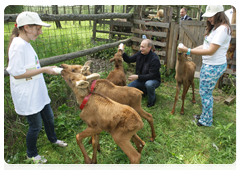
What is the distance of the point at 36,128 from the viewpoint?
293 cm

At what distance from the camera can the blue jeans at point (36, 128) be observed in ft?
9.47

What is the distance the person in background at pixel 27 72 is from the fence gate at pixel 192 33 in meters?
5.63

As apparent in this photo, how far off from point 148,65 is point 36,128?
3349 millimetres

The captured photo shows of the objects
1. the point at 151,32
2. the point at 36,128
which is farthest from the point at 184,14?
the point at 36,128

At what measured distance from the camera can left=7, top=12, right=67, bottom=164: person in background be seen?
2459 millimetres

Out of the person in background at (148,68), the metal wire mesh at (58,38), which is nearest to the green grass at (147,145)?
the person in background at (148,68)

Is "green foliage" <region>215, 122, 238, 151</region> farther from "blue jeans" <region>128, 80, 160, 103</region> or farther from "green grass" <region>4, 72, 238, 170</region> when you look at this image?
"blue jeans" <region>128, 80, 160, 103</region>

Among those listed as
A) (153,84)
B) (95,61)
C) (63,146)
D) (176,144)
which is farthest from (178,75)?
(95,61)

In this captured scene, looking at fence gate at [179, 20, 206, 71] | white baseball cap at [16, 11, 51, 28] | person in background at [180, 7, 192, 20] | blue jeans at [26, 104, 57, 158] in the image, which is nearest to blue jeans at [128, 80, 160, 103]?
blue jeans at [26, 104, 57, 158]

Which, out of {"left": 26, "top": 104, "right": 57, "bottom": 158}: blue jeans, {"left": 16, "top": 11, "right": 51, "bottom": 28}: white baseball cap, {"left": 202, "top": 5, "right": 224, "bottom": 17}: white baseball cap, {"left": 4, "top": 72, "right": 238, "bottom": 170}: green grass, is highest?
{"left": 202, "top": 5, "right": 224, "bottom": 17}: white baseball cap

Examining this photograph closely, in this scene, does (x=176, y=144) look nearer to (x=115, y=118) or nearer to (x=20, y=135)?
(x=115, y=118)

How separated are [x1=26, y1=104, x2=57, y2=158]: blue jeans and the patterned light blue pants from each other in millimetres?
3545

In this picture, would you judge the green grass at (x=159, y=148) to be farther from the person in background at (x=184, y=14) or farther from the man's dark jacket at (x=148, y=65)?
the person in background at (x=184, y=14)

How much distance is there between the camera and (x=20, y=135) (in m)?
3.61
